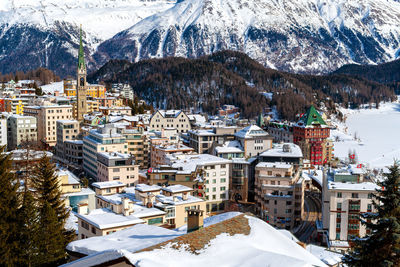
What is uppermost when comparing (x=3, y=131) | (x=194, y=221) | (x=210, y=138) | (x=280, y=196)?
(x=194, y=221)

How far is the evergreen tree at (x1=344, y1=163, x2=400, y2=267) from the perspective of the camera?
1520 centimetres

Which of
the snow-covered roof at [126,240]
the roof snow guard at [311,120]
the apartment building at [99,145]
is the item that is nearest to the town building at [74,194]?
the apartment building at [99,145]

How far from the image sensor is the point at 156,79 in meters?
196

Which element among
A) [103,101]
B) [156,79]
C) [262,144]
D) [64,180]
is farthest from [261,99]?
[64,180]

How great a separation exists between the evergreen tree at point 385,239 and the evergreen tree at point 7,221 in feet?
37.5

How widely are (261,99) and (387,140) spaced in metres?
57.5

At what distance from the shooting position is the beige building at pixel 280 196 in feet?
159

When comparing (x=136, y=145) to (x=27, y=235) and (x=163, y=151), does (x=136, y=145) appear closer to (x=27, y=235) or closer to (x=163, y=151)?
(x=163, y=151)

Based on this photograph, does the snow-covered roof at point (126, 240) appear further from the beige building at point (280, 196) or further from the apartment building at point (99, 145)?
the apartment building at point (99, 145)

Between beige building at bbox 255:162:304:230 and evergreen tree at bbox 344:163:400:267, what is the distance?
32.8 meters

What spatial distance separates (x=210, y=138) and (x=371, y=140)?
220 ft

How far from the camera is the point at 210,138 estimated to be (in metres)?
77.0

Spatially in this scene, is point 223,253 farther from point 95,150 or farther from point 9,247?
point 95,150

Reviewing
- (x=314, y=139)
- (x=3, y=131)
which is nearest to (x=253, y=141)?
(x=314, y=139)
